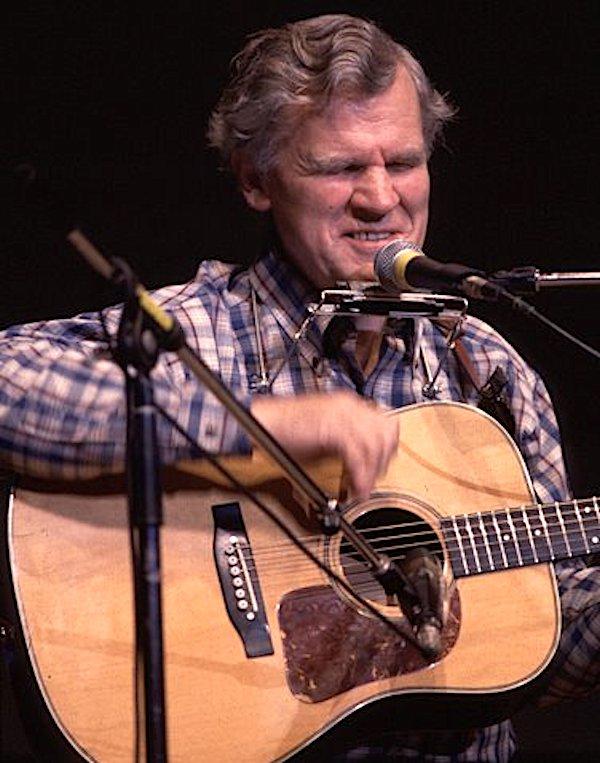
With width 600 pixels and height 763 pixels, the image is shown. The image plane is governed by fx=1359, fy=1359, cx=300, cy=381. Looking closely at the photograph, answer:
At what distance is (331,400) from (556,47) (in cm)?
136

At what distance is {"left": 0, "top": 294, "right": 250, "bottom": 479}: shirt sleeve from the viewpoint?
191 centimetres

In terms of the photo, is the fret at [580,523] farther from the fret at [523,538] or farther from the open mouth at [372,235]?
the open mouth at [372,235]

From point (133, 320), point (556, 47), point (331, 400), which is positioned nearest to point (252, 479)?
point (331, 400)

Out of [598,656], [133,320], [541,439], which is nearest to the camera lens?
[133,320]

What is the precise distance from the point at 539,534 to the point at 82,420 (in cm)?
73

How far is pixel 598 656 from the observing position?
7.29 ft

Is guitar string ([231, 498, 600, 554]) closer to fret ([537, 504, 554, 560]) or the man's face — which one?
fret ([537, 504, 554, 560])

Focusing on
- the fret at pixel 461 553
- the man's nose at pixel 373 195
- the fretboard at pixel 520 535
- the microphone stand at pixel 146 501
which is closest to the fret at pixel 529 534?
the fretboard at pixel 520 535

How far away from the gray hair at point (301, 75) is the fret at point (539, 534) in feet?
2.39

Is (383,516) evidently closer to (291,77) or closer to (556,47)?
(291,77)

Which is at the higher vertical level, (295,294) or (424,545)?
(295,294)

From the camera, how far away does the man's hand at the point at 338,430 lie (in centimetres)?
192

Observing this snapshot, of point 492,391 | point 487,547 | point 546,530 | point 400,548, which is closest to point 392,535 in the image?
point 400,548

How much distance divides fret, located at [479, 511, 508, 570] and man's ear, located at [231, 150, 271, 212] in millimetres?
700
